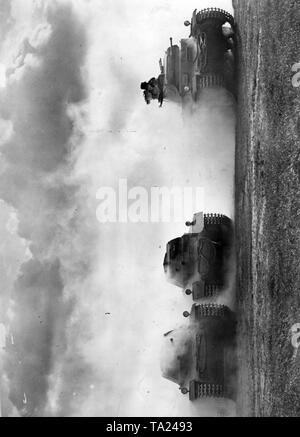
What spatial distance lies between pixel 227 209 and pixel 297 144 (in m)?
5.43

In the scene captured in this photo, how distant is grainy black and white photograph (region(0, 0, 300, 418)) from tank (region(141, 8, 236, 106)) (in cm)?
4

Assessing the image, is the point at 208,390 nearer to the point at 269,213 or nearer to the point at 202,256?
the point at 202,256

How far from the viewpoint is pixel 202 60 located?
507 inches

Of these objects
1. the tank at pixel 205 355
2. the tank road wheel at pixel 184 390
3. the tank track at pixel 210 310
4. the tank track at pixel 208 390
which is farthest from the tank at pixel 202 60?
the tank road wheel at pixel 184 390

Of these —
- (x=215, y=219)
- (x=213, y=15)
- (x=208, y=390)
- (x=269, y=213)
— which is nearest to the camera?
(x=269, y=213)

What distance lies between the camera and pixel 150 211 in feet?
50.8

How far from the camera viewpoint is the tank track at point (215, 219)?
1269 centimetres

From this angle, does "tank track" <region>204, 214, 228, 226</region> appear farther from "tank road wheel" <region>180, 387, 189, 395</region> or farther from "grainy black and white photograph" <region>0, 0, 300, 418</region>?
"tank road wheel" <region>180, 387, 189, 395</region>

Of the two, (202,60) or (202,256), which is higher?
(202,60)

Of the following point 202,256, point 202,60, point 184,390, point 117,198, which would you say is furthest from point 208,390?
point 202,60

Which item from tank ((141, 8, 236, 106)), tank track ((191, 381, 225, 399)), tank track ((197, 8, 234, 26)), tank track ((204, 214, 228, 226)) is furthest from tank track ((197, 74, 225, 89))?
tank track ((191, 381, 225, 399))

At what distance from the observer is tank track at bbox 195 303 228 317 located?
12062mm

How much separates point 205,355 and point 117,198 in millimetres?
5895

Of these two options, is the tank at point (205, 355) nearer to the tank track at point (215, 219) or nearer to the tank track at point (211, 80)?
the tank track at point (215, 219)
